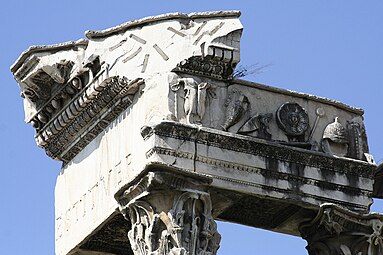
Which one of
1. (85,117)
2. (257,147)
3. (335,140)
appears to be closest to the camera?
(257,147)

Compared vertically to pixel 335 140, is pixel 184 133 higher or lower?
lower

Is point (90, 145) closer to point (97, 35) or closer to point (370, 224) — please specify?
point (97, 35)

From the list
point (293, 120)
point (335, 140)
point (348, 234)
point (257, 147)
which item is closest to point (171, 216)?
point (257, 147)

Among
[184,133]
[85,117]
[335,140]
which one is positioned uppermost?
[85,117]

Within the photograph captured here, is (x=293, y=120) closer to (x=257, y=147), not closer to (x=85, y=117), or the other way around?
(x=257, y=147)

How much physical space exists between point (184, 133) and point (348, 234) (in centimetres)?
302

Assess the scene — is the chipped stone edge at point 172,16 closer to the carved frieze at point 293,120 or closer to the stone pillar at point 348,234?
the carved frieze at point 293,120

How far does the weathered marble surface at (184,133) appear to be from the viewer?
94.9 ft

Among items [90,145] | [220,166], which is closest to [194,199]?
[220,166]

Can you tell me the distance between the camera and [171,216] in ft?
93.6

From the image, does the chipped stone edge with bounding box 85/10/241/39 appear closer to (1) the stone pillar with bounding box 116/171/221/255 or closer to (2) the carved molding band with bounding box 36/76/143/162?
(2) the carved molding band with bounding box 36/76/143/162

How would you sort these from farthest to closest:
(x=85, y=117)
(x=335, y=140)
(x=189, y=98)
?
(x=85, y=117)
(x=335, y=140)
(x=189, y=98)

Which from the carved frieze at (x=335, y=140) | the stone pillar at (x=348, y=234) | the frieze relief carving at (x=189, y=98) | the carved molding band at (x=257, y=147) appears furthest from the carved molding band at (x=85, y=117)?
the stone pillar at (x=348, y=234)

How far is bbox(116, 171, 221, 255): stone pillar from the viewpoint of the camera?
93.4 feet
